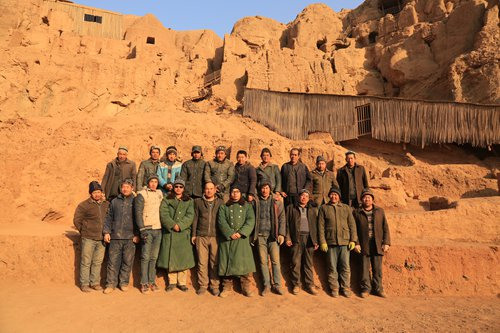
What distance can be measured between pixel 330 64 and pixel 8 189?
701 inches

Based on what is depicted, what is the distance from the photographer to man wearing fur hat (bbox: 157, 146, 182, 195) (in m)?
6.03

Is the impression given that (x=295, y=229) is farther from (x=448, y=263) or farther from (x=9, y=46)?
(x=9, y=46)

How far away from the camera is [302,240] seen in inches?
205

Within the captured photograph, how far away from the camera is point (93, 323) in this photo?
159 inches

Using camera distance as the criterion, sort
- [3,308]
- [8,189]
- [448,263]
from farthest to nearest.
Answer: [8,189] < [448,263] < [3,308]

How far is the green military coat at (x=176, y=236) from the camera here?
4.98 m

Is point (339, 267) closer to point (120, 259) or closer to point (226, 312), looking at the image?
point (226, 312)

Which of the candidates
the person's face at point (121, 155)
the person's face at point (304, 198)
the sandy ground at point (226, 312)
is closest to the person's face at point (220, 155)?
the person's face at point (304, 198)

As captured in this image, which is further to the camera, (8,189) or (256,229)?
(8,189)

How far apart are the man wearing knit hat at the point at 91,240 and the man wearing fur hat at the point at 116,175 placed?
2.16 feet

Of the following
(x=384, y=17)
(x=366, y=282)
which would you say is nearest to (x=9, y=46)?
(x=366, y=282)

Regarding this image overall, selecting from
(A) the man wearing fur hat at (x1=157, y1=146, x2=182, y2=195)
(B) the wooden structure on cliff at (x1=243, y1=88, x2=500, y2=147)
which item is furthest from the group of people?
→ (B) the wooden structure on cliff at (x1=243, y1=88, x2=500, y2=147)

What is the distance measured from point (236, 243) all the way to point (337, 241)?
1.61 metres

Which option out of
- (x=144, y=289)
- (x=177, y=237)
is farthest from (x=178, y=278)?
(x=177, y=237)
